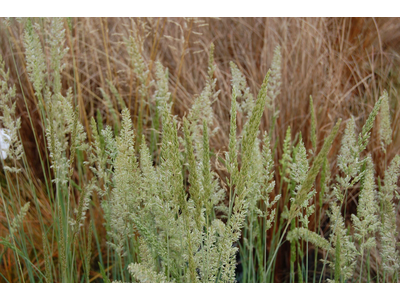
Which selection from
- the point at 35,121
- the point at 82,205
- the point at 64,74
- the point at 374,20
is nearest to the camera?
the point at 82,205

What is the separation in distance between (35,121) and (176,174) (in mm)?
894

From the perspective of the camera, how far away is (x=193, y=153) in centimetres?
94

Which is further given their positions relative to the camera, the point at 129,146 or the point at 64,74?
the point at 64,74

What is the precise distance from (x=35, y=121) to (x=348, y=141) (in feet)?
3.69

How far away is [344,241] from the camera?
1.12 metres

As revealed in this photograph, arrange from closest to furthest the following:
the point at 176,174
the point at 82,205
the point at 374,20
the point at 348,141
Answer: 1. the point at 176,174
2. the point at 82,205
3. the point at 348,141
4. the point at 374,20

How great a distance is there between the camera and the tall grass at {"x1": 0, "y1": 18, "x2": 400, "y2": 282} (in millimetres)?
995

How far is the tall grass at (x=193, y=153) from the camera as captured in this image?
99 centimetres

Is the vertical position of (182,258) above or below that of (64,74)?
below

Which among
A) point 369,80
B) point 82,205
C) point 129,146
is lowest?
point 82,205
